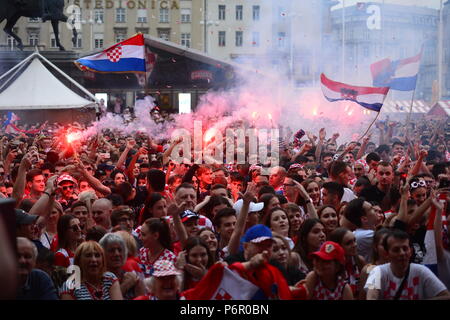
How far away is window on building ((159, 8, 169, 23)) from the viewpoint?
7051 centimetres

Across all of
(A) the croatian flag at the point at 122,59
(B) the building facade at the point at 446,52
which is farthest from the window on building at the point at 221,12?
(A) the croatian flag at the point at 122,59

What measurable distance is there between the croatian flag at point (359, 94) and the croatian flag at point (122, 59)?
434 centimetres

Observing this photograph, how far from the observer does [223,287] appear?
187 inches

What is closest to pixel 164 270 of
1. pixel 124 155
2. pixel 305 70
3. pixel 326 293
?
pixel 326 293

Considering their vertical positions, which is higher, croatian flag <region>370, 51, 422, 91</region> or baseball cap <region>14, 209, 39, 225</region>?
croatian flag <region>370, 51, 422, 91</region>

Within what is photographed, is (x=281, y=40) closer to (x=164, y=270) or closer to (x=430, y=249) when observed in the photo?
(x=430, y=249)

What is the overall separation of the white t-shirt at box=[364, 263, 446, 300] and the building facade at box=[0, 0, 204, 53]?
208 ft

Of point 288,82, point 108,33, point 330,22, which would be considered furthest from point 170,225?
point 108,33

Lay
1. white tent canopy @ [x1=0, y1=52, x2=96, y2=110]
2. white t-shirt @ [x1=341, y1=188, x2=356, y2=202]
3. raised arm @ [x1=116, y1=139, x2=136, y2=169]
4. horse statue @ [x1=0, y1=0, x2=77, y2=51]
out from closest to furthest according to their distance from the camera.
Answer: white t-shirt @ [x1=341, y1=188, x2=356, y2=202], raised arm @ [x1=116, y1=139, x2=136, y2=169], white tent canopy @ [x1=0, y1=52, x2=96, y2=110], horse statue @ [x1=0, y1=0, x2=77, y2=51]

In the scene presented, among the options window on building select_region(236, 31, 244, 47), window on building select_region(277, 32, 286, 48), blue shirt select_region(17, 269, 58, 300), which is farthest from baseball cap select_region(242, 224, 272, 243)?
window on building select_region(236, 31, 244, 47)

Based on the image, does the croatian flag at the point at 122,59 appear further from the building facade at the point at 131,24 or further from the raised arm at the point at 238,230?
the building facade at the point at 131,24

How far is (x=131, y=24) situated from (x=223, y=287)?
2673 inches

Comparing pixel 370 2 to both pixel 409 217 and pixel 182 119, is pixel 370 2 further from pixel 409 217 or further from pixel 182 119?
pixel 409 217

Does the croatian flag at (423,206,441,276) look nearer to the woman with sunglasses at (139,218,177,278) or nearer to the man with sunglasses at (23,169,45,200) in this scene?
the woman with sunglasses at (139,218,177,278)
